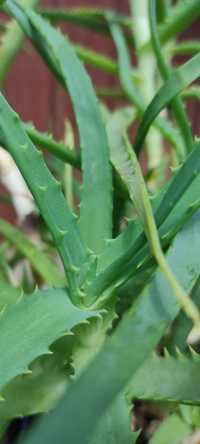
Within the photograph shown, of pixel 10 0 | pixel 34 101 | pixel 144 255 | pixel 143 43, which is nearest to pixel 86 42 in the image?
pixel 34 101

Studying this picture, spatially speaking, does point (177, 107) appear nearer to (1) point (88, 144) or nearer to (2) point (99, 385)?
(1) point (88, 144)

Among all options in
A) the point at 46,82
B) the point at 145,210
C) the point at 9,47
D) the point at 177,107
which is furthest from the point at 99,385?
the point at 46,82

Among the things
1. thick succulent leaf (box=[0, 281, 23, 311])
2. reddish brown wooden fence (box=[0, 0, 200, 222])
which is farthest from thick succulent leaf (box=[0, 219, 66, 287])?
reddish brown wooden fence (box=[0, 0, 200, 222])

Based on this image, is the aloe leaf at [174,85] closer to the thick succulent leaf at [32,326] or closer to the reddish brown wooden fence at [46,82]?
the thick succulent leaf at [32,326]

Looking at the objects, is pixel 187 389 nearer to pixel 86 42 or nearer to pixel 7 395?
pixel 7 395

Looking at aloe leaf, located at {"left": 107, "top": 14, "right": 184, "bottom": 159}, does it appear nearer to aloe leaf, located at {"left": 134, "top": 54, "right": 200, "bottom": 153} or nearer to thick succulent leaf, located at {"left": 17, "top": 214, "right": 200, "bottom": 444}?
aloe leaf, located at {"left": 134, "top": 54, "right": 200, "bottom": 153}

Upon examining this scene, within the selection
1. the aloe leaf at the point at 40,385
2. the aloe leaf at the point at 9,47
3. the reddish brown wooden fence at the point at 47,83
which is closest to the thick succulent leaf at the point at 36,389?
the aloe leaf at the point at 40,385
